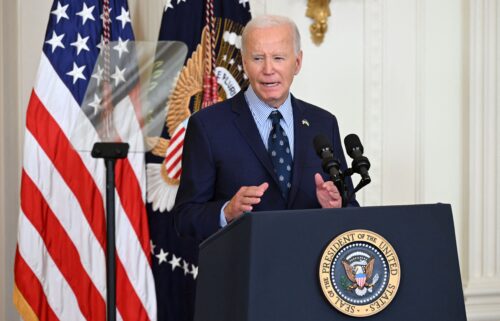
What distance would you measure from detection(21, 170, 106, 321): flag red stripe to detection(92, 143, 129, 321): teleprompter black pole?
2.37 feet

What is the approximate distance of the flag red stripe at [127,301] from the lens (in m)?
4.23

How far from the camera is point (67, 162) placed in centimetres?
417

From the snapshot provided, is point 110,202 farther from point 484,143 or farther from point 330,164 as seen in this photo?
point 484,143

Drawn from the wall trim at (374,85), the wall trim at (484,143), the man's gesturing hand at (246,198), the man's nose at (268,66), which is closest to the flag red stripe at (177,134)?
the wall trim at (374,85)

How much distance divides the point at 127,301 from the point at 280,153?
184cm

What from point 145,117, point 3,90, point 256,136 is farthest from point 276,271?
point 3,90

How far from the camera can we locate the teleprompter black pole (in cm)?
341

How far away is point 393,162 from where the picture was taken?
478 centimetres

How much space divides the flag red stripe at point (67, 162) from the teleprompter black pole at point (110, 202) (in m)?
0.73

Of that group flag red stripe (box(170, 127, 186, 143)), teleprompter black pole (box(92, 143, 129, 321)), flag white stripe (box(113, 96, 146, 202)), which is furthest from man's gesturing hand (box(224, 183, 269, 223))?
flag red stripe (box(170, 127, 186, 143))

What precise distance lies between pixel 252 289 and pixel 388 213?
38 centimetres

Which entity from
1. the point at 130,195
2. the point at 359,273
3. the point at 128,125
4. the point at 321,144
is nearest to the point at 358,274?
the point at 359,273

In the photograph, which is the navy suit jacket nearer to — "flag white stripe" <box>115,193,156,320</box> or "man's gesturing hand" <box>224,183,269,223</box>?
"man's gesturing hand" <box>224,183,269,223</box>

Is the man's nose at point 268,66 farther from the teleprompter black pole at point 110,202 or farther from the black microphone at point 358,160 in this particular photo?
the teleprompter black pole at point 110,202
